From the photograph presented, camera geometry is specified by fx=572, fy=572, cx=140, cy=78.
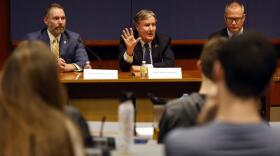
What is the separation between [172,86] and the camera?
17.3ft

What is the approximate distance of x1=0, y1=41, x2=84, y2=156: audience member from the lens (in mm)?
1869

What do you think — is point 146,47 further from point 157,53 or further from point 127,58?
point 127,58

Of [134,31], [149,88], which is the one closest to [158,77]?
[149,88]

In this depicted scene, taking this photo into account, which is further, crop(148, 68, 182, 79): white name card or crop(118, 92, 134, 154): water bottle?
crop(148, 68, 182, 79): white name card

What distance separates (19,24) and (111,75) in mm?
2372

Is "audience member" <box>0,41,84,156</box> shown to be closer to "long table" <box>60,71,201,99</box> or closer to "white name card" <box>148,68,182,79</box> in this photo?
"long table" <box>60,71,201,99</box>

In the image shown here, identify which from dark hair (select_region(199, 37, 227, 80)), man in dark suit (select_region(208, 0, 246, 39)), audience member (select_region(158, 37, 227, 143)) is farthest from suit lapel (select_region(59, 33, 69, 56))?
dark hair (select_region(199, 37, 227, 80))

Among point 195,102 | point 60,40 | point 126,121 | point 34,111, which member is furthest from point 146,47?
point 34,111

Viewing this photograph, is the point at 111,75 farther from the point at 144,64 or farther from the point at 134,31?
the point at 134,31

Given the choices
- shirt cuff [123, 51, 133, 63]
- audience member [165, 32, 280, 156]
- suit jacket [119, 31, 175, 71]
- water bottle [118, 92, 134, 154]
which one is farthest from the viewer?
suit jacket [119, 31, 175, 71]

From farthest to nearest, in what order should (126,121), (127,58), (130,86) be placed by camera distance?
(127,58) → (130,86) → (126,121)

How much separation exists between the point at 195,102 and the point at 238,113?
40.5 inches

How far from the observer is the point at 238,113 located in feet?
5.68

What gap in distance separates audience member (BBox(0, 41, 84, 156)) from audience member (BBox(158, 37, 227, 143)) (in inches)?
→ 36.9
